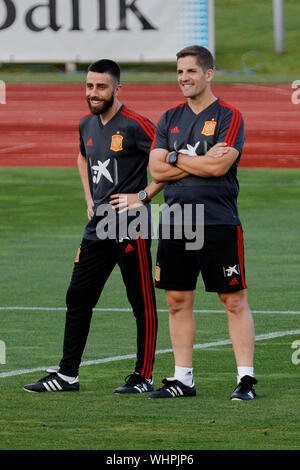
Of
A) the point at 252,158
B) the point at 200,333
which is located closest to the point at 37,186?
the point at 252,158

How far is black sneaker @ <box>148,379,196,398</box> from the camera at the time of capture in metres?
8.18

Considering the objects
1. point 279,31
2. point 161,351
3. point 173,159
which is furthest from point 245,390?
point 279,31

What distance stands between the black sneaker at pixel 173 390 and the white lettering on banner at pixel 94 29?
3227cm

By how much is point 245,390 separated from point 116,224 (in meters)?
1.30

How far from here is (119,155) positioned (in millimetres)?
8367

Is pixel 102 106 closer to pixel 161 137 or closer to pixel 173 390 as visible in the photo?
pixel 161 137

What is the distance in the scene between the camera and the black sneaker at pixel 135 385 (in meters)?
8.30

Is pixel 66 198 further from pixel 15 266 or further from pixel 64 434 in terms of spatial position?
pixel 64 434

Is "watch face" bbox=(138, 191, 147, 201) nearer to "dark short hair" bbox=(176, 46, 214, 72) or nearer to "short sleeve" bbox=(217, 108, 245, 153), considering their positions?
"short sleeve" bbox=(217, 108, 245, 153)

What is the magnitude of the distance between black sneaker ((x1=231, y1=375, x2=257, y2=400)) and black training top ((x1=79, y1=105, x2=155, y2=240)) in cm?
129

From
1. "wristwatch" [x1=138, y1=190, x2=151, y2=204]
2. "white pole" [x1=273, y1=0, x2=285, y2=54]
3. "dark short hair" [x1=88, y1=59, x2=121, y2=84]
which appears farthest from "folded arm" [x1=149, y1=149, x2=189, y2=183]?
"white pole" [x1=273, y1=0, x2=285, y2=54]

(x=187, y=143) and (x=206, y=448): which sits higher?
(x=187, y=143)

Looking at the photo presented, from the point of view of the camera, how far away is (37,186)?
2091 cm
